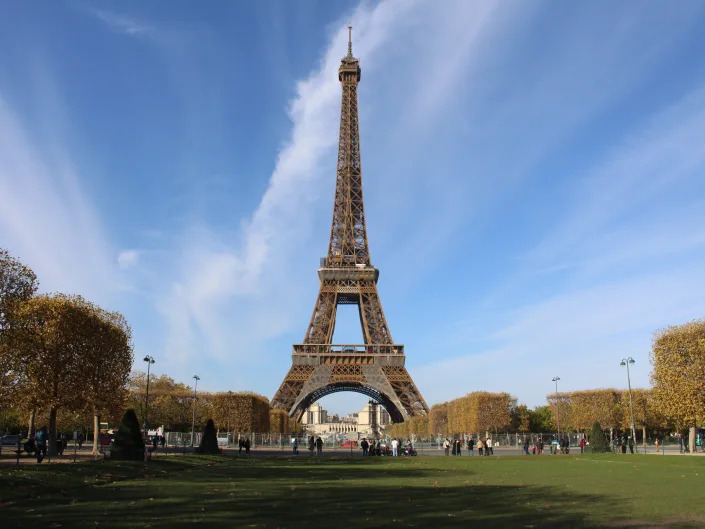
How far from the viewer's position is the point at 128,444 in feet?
94.8

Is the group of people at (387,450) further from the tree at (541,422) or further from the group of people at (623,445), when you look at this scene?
the tree at (541,422)

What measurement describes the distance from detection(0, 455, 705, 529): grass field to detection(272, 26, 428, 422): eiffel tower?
49.2 metres

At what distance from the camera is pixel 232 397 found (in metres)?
70.4

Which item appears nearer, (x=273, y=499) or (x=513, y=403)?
(x=273, y=499)

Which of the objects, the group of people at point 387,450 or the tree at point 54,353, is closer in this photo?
the tree at point 54,353

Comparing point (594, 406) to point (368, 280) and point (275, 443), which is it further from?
point (275, 443)

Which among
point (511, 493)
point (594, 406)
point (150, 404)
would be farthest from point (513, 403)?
point (511, 493)

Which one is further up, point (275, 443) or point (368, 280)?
point (368, 280)

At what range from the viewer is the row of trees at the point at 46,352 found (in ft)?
114

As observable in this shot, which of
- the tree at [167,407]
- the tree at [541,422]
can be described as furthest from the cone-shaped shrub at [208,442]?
the tree at [541,422]

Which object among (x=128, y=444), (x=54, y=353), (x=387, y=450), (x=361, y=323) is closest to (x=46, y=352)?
(x=54, y=353)

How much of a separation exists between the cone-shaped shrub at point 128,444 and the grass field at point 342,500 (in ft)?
17.6

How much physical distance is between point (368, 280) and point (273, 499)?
62.9 m

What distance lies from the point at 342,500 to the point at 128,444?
56.8 ft
